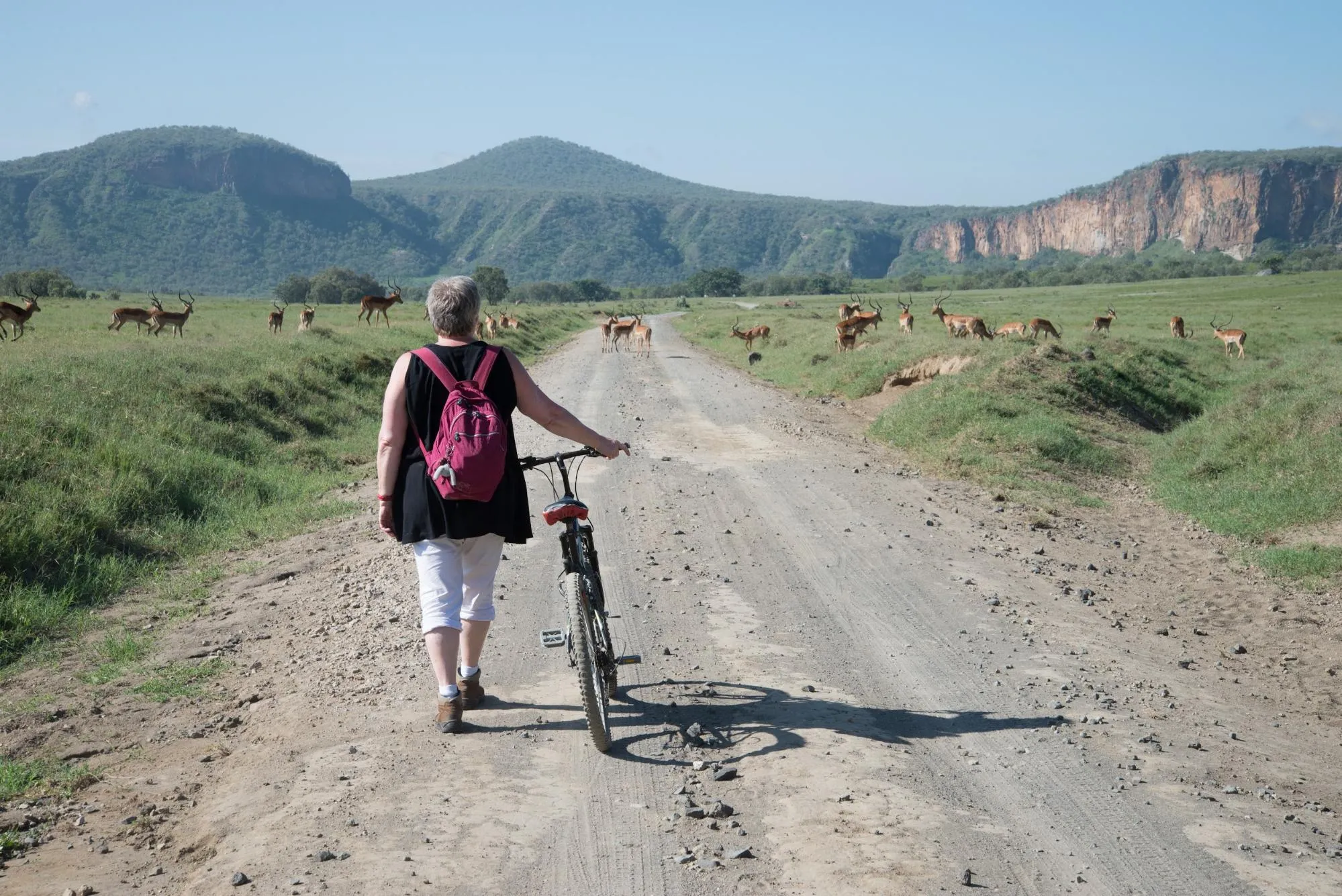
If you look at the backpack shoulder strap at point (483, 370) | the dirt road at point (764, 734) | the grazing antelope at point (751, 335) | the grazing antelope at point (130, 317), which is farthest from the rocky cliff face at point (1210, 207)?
the backpack shoulder strap at point (483, 370)

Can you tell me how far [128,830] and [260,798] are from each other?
486 millimetres

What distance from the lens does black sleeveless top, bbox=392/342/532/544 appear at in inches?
170

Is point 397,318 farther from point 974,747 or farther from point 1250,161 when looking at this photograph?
point 1250,161

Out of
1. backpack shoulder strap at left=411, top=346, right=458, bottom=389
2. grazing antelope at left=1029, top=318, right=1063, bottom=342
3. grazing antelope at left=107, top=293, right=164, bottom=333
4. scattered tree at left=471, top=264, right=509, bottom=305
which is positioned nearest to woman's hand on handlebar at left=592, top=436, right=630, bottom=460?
backpack shoulder strap at left=411, top=346, right=458, bottom=389

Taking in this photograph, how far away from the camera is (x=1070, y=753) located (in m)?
4.46

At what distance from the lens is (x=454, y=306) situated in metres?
4.36

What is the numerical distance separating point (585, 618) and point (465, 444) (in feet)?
2.97

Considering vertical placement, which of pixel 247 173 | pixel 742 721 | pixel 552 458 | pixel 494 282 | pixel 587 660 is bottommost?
pixel 742 721

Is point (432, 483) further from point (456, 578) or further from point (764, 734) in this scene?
point (764, 734)

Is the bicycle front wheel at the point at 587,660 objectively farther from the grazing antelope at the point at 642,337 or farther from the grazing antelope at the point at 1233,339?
the grazing antelope at the point at 1233,339

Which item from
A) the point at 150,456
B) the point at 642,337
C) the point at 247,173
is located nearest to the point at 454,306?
the point at 150,456

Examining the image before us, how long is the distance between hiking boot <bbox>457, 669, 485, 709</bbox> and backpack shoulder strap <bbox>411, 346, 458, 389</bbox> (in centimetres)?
140

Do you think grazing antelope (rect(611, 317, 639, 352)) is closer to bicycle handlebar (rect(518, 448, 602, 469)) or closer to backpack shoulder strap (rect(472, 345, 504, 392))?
bicycle handlebar (rect(518, 448, 602, 469))

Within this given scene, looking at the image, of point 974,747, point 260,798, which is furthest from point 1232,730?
point 260,798
